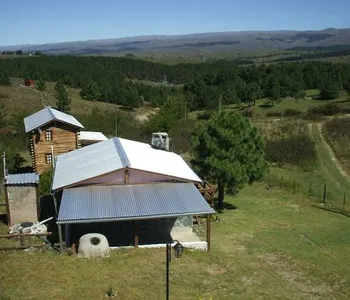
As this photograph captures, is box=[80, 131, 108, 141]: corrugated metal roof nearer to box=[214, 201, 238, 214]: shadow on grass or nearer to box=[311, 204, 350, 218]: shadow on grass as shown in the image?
box=[214, 201, 238, 214]: shadow on grass

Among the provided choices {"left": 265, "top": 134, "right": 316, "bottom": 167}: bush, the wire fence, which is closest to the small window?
the wire fence

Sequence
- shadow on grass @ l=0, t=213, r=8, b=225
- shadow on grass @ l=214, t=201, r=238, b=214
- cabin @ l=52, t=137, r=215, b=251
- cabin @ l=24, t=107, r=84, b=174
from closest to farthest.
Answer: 1. cabin @ l=52, t=137, r=215, b=251
2. shadow on grass @ l=0, t=213, r=8, b=225
3. shadow on grass @ l=214, t=201, r=238, b=214
4. cabin @ l=24, t=107, r=84, b=174

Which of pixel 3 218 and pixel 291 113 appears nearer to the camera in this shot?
pixel 3 218

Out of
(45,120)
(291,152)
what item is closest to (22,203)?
(45,120)

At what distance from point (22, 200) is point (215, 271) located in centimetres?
1171

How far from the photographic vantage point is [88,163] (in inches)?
1025

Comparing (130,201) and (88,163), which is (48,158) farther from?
(130,201)

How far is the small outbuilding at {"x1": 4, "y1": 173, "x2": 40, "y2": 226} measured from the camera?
24.7 metres

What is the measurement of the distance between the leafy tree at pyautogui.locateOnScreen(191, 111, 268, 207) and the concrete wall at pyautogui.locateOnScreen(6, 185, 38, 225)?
33.0ft

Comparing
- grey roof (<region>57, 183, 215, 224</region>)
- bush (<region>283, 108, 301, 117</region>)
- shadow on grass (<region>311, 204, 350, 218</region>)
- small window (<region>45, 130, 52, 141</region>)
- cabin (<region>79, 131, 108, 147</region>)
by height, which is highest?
small window (<region>45, 130, 52, 141</region>)

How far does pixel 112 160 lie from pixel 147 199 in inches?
155

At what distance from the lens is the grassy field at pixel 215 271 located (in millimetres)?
17250

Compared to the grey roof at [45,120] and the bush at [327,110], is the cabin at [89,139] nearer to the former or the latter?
the grey roof at [45,120]

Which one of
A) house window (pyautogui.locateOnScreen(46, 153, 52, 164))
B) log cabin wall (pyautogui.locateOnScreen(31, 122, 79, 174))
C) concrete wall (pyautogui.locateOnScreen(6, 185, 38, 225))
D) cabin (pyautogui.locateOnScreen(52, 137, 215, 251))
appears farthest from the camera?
house window (pyautogui.locateOnScreen(46, 153, 52, 164))
